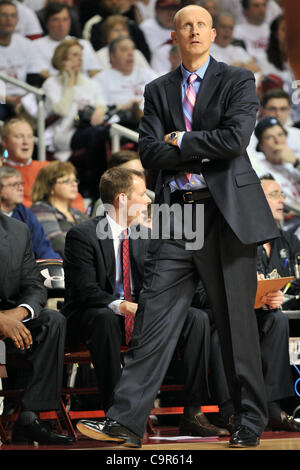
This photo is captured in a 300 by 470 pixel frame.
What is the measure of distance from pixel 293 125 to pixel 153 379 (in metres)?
5.43

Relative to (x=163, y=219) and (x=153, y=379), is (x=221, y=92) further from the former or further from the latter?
(x=153, y=379)

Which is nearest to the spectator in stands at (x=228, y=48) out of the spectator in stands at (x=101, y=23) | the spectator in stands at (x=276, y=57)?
the spectator in stands at (x=276, y=57)

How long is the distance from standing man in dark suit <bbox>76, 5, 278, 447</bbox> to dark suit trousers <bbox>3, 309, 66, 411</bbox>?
2.06ft

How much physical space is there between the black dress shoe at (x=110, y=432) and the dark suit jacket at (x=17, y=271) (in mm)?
877

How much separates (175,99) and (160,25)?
4.86 meters

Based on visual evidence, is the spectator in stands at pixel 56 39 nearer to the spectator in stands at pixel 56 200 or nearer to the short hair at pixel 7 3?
the short hair at pixel 7 3

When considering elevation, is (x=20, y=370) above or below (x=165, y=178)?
below

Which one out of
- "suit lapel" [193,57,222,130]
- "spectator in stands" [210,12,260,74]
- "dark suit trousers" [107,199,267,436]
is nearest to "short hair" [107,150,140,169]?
"suit lapel" [193,57,222,130]

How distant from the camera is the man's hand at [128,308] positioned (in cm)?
359

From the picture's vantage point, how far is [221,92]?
2.90 meters

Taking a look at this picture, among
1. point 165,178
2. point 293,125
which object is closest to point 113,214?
point 165,178

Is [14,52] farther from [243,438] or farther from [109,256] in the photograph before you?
[243,438]

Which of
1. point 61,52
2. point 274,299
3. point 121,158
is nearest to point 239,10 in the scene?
point 61,52

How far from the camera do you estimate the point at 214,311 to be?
2863mm
